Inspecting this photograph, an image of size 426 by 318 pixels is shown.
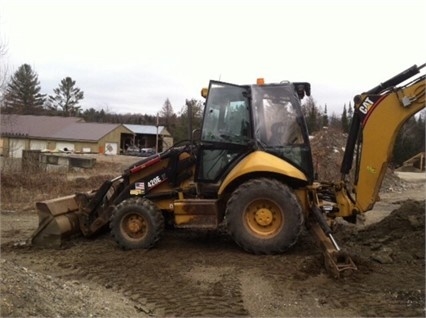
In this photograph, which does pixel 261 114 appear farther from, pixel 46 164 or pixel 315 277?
pixel 46 164

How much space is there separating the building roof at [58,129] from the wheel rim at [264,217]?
2146 inches

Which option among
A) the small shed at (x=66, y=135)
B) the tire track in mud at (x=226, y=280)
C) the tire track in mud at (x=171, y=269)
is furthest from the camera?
the small shed at (x=66, y=135)

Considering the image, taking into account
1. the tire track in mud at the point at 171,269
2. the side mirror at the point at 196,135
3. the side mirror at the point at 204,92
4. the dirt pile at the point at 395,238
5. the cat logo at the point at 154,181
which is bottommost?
the tire track in mud at the point at 171,269

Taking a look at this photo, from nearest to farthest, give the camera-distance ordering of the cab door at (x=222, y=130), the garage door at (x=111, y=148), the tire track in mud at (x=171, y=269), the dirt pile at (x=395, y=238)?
the tire track in mud at (x=171, y=269)
the dirt pile at (x=395, y=238)
the cab door at (x=222, y=130)
the garage door at (x=111, y=148)

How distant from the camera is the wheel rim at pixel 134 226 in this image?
7.93 meters

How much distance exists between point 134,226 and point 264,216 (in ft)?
6.76

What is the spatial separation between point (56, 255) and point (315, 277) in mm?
4028

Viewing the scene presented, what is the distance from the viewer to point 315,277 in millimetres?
6180

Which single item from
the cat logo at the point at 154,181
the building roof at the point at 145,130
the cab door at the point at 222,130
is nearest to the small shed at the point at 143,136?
the building roof at the point at 145,130

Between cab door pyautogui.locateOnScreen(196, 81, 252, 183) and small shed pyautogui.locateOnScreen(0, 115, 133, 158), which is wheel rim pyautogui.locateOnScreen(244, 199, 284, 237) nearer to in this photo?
cab door pyautogui.locateOnScreen(196, 81, 252, 183)

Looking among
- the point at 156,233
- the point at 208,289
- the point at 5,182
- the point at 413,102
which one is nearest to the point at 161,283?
the point at 208,289

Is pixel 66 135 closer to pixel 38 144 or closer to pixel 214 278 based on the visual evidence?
pixel 38 144

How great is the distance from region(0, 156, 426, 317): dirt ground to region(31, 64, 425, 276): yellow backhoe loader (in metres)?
0.42

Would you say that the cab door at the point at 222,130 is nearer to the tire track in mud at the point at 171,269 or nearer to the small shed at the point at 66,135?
the tire track in mud at the point at 171,269
